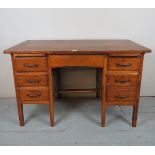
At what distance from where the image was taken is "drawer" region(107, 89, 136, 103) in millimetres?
1637

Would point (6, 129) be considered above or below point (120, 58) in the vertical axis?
below

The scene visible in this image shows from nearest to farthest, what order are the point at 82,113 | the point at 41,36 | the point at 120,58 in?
the point at 120,58 < the point at 82,113 < the point at 41,36

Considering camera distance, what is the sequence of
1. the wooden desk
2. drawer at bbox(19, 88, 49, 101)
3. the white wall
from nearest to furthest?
1. the wooden desk
2. drawer at bbox(19, 88, 49, 101)
3. the white wall

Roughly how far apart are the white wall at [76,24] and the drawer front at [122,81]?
776 millimetres

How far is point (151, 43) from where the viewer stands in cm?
219

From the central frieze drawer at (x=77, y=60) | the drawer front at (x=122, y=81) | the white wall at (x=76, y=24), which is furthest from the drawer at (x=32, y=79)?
the white wall at (x=76, y=24)

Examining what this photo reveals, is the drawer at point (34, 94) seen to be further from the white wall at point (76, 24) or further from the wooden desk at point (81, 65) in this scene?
the white wall at point (76, 24)

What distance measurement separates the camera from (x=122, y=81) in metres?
1.60

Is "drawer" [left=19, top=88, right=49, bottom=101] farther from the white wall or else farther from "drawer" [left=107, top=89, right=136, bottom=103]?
the white wall

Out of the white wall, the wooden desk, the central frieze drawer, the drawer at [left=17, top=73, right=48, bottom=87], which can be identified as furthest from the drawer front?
the white wall

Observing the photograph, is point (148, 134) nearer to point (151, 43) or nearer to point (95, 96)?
point (95, 96)

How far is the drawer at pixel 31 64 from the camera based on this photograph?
1.52 meters
